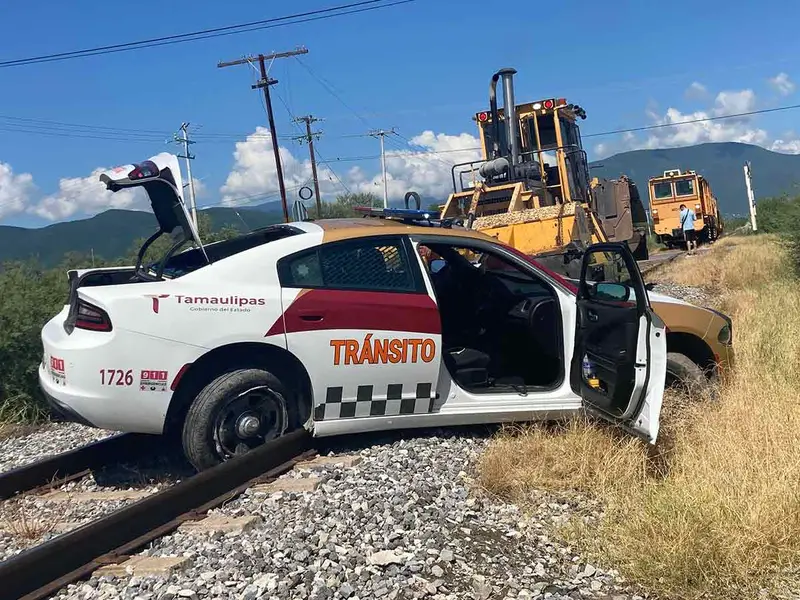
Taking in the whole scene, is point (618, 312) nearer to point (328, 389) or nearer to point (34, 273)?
point (328, 389)

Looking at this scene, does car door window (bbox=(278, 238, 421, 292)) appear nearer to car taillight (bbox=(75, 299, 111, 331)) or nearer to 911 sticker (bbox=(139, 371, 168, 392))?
911 sticker (bbox=(139, 371, 168, 392))

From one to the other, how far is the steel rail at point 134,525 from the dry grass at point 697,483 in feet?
4.57

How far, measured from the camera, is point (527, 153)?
50.7 ft

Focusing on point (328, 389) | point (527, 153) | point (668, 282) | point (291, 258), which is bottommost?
point (668, 282)

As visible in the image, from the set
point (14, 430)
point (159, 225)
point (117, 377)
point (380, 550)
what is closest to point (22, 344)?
point (14, 430)

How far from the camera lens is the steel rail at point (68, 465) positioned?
504 centimetres

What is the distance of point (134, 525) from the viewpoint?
386 cm

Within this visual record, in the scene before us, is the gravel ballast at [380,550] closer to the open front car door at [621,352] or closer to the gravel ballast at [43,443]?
the open front car door at [621,352]

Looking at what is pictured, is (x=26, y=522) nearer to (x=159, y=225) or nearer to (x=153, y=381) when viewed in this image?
(x=153, y=381)

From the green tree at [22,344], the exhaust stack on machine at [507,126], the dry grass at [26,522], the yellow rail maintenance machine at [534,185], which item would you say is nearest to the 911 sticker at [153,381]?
the dry grass at [26,522]

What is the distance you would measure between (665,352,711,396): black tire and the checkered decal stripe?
201 cm

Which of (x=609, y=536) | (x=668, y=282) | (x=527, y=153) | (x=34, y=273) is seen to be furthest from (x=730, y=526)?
(x=668, y=282)

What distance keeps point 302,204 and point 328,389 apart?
2.14 m

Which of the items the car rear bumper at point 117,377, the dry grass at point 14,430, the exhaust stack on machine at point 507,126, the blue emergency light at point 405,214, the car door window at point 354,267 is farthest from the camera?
the exhaust stack on machine at point 507,126
